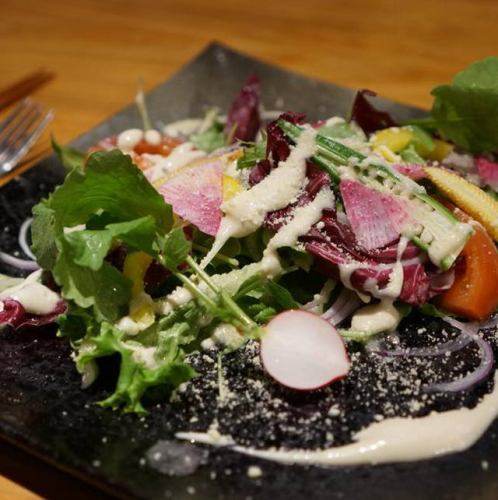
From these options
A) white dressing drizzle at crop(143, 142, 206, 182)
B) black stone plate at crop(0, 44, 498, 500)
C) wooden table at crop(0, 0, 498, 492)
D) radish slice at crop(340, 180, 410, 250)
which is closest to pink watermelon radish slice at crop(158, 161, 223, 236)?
white dressing drizzle at crop(143, 142, 206, 182)

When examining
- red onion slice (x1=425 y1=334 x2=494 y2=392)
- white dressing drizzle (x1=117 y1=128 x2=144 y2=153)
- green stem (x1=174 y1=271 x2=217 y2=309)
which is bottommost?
red onion slice (x1=425 y1=334 x2=494 y2=392)

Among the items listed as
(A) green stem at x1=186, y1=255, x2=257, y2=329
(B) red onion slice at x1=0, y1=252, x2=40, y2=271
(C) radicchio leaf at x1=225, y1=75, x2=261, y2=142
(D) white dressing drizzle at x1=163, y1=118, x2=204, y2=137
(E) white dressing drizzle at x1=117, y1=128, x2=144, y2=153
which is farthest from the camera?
(D) white dressing drizzle at x1=163, y1=118, x2=204, y2=137

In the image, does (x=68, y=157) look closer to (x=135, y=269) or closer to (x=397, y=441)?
(x=135, y=269)

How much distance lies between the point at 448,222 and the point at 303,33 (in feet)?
6.82

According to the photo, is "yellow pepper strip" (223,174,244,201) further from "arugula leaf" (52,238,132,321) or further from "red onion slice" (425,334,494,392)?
"red onion slice" (425,334,494,392)

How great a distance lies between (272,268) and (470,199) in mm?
537

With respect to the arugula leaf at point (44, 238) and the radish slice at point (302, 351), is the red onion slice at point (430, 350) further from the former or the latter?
the arugula leaf at point (44, 238)

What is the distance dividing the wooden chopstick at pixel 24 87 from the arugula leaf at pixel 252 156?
57.3 inches

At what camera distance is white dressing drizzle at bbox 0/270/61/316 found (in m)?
1.88

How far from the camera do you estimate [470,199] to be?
2004 millimetres

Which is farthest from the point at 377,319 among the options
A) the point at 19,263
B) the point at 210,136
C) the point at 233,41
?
the point at 233,41

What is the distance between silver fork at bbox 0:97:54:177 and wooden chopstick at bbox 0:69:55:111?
0.32 metres

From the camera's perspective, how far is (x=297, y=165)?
1912 millimetres

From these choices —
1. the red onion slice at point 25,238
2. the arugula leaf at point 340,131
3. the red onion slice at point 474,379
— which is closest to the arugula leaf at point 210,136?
the arugula leaf at point 340,131
